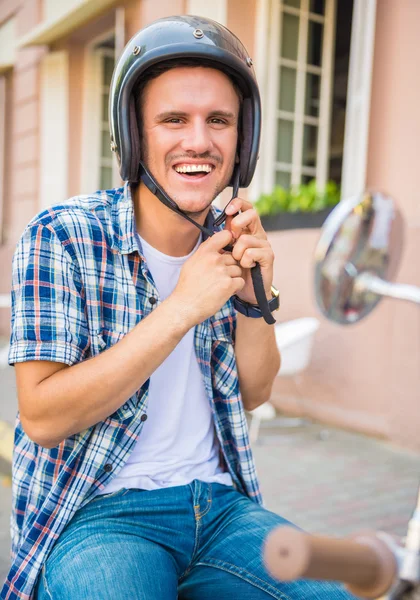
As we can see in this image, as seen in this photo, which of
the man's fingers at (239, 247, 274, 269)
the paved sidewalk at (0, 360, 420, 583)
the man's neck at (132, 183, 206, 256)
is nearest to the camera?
the man's fingers at (239, 247, 274, 269)

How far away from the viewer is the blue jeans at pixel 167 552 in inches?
50.7

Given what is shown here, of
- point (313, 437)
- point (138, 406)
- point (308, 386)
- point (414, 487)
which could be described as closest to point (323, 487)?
point (414, 487)

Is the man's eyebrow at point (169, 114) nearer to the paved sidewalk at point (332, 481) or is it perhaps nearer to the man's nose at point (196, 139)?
the man's nose at point (196, 139)

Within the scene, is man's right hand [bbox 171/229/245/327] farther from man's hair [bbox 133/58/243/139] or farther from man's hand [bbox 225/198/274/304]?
man's hair [bbox 133/58/243/139]

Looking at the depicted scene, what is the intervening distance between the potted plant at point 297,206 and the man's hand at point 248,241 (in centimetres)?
409

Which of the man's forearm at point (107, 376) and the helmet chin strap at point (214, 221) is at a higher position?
the helmet chin strap at point (214, 221)

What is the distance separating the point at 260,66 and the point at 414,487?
13.1 feet

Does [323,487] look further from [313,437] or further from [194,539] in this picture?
[194,539]

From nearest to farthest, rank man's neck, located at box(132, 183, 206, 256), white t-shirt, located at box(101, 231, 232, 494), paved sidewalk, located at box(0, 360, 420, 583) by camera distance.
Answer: white t-shirt, located at box(101, 231, 232, 494) < man's neck, located at box(132, 183, 206, 256) < paved sidewalk, located at box(0, 360, 420, 583)

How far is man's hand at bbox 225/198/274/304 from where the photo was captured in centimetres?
145

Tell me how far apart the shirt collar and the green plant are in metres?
4.11

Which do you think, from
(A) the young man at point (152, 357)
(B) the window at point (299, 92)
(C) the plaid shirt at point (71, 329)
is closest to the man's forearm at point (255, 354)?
(A) the young man at point (152, 357)

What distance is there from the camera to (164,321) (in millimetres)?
1354

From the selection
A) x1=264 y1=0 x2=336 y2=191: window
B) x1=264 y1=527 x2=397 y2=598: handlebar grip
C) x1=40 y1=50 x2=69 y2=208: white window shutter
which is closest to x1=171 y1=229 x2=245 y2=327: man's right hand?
x1=264 y1=527 x2=397 y2=598: handlebar grip
